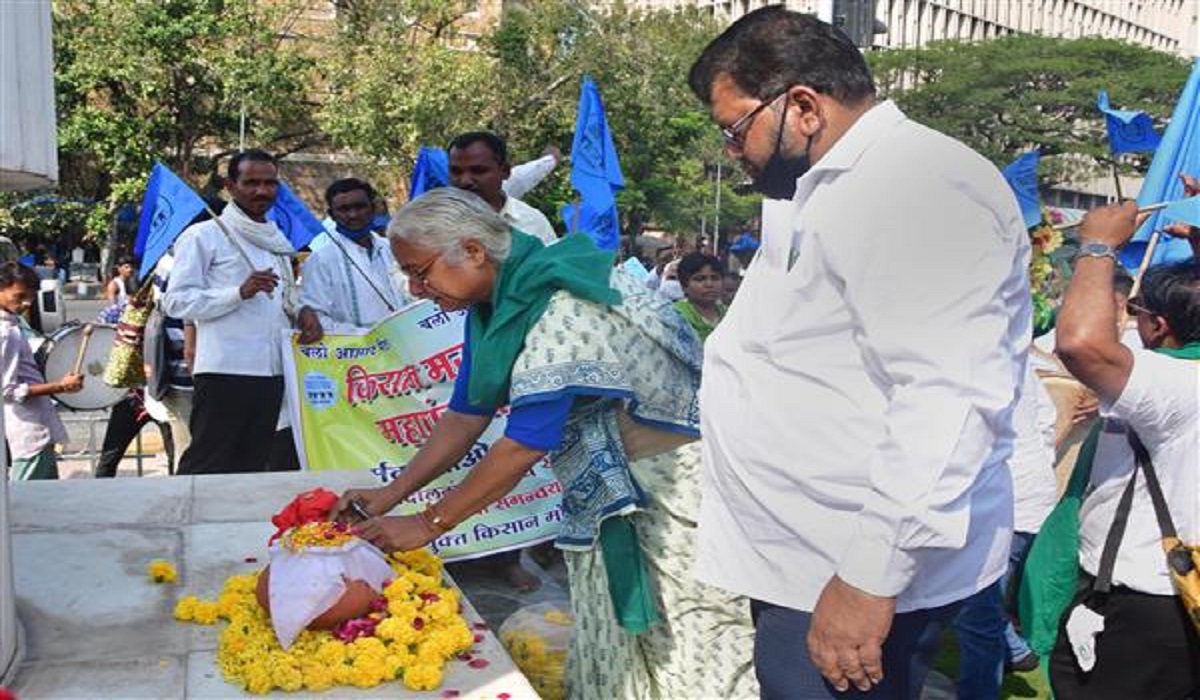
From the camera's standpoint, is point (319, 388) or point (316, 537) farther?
point (319, 388)

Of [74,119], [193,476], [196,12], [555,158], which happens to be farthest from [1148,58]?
[193,476]

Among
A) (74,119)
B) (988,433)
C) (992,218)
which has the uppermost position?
(992,218)

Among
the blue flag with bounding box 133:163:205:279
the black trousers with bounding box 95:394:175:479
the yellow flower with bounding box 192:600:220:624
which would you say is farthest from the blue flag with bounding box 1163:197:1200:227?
the black trousers with bounding box 95:394:175:479

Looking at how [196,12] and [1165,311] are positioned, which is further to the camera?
[196,12]

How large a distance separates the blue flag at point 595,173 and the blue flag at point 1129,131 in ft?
9.69

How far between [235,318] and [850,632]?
161 inches

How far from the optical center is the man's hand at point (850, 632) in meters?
1.84

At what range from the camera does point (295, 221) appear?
7.28 metres

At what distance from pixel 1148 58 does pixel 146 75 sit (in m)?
35.4

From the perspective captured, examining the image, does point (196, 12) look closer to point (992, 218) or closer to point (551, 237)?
point (551, 237)

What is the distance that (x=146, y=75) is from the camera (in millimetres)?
26219

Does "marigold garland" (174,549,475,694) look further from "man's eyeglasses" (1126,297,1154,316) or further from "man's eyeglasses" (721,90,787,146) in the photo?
"man's eyeglasses" (1126,297,1154,316)

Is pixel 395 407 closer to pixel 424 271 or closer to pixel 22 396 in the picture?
pixel 22 396

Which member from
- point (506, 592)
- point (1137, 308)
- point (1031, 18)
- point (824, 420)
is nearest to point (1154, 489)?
point (1137, 308)
